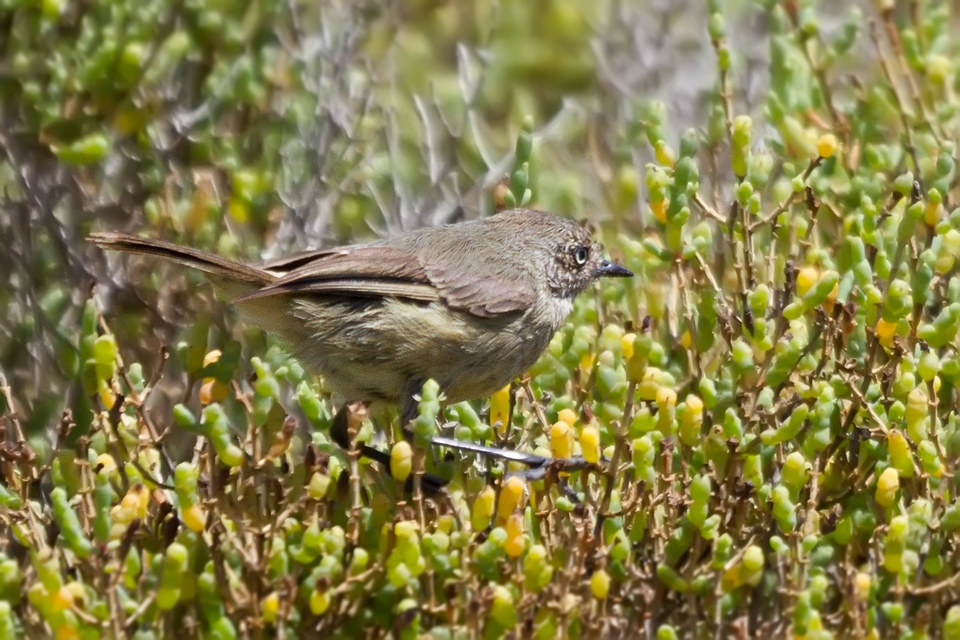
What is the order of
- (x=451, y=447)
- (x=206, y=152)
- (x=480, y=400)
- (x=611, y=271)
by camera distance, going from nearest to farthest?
(x=451, y=447), (x=611, y=271), (x=480, y=400), (x=206, y=152)

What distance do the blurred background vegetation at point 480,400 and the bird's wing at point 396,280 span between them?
0.77 ft

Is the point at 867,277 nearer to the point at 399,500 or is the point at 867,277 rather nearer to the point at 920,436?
the point at 920,436

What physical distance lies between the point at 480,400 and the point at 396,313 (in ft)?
2.14

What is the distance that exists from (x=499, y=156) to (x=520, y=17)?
1635 mm

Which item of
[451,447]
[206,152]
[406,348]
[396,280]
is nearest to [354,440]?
[451,447]

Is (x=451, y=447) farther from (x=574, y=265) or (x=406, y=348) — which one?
(x=574, y=265)

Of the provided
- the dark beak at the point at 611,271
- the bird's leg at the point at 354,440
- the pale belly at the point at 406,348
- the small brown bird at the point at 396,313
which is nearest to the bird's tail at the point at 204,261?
the small brown bird at the point at 396,313

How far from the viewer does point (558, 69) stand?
7.79 meters

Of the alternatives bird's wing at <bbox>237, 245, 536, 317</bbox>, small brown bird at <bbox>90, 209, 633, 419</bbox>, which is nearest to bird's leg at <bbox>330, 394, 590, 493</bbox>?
small brown bird at <bbox>90, 209, 633, 419</bbox>

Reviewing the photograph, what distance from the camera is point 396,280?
470 centimetres

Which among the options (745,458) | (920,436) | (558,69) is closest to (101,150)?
(745,458)

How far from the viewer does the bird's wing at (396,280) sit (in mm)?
4605

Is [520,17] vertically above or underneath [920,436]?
above

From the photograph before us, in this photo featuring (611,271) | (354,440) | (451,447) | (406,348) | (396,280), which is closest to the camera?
(354,440)
